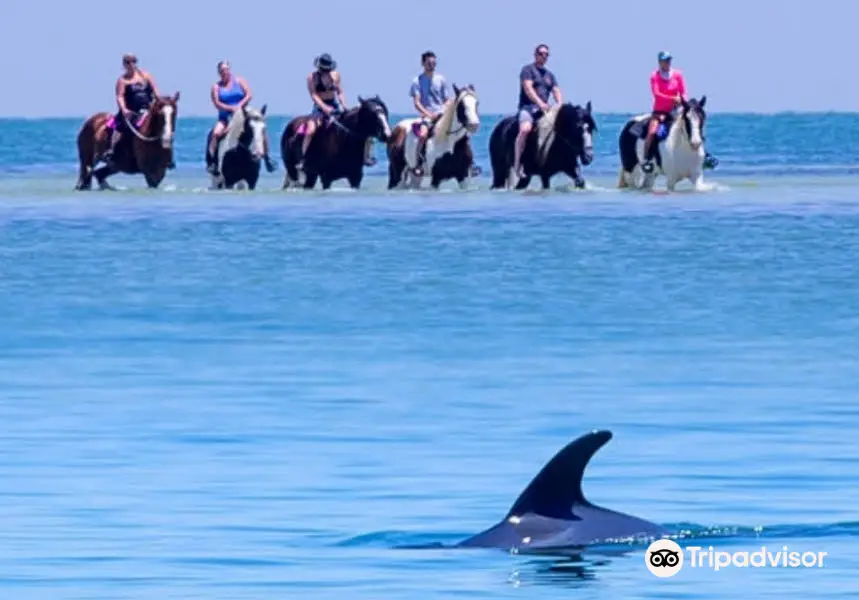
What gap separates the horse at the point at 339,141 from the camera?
3888cm

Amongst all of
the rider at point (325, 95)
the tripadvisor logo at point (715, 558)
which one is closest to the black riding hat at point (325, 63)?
the rider at point (325, 95)

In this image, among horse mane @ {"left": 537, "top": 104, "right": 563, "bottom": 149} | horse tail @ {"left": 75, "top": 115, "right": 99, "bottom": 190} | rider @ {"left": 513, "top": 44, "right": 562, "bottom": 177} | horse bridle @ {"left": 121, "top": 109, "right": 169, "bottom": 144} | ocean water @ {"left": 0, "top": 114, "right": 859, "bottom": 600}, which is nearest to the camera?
ocean water @ {"left": 0, "top": 114, "right": 859, "bottom": 600}

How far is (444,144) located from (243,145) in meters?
2.40

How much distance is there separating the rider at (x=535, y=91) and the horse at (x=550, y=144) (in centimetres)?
9

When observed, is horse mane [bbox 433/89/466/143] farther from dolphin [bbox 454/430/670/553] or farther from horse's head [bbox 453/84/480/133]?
dolphin [bbox 454/430/670/553]

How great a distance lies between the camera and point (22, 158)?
71.4 metres

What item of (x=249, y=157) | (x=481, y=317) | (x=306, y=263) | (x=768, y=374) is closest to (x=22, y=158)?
(x=249, y=157)

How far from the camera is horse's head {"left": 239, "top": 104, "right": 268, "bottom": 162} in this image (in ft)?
128

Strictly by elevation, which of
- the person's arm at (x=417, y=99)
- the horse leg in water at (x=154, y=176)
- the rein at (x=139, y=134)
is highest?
the person's arm at (x=417, y=99)

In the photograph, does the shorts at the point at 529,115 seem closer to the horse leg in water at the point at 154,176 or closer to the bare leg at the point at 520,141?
the bare leg at the point at 520,141

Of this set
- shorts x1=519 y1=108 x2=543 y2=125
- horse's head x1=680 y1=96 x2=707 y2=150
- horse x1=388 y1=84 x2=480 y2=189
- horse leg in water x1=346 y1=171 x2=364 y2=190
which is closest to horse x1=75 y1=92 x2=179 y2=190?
horse leg in water x1=346 y1=171 x2=364 y2=190

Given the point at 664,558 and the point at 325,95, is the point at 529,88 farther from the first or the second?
the point at 664,558

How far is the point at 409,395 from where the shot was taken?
709 inches

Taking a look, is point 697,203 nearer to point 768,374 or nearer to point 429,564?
point 768,374
